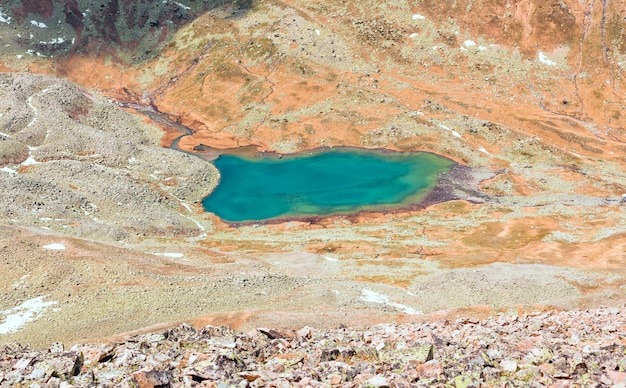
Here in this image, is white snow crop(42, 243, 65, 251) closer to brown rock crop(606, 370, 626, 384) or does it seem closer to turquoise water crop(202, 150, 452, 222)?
turquoise water crop(202, 150, 452, 222)

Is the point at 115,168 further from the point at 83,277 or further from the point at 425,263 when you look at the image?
the point at 425,263

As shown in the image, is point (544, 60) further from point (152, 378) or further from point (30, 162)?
point (152, 378)

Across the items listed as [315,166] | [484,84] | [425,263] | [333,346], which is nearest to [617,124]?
[484,84]

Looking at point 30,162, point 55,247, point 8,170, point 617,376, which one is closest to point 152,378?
point 617,376

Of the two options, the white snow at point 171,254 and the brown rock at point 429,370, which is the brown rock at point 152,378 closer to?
the brown rock at point 429,370

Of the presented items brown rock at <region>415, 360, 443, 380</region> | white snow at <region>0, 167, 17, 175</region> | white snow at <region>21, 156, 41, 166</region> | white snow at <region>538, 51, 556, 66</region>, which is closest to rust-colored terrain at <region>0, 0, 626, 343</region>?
white snow at <region>538, 51, 556, 66</region>

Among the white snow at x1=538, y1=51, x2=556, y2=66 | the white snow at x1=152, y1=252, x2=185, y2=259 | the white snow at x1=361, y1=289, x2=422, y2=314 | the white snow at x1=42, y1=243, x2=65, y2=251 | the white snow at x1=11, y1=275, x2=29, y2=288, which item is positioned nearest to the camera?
the white snow at x1=11, y1=275, x2=29, y2=288
